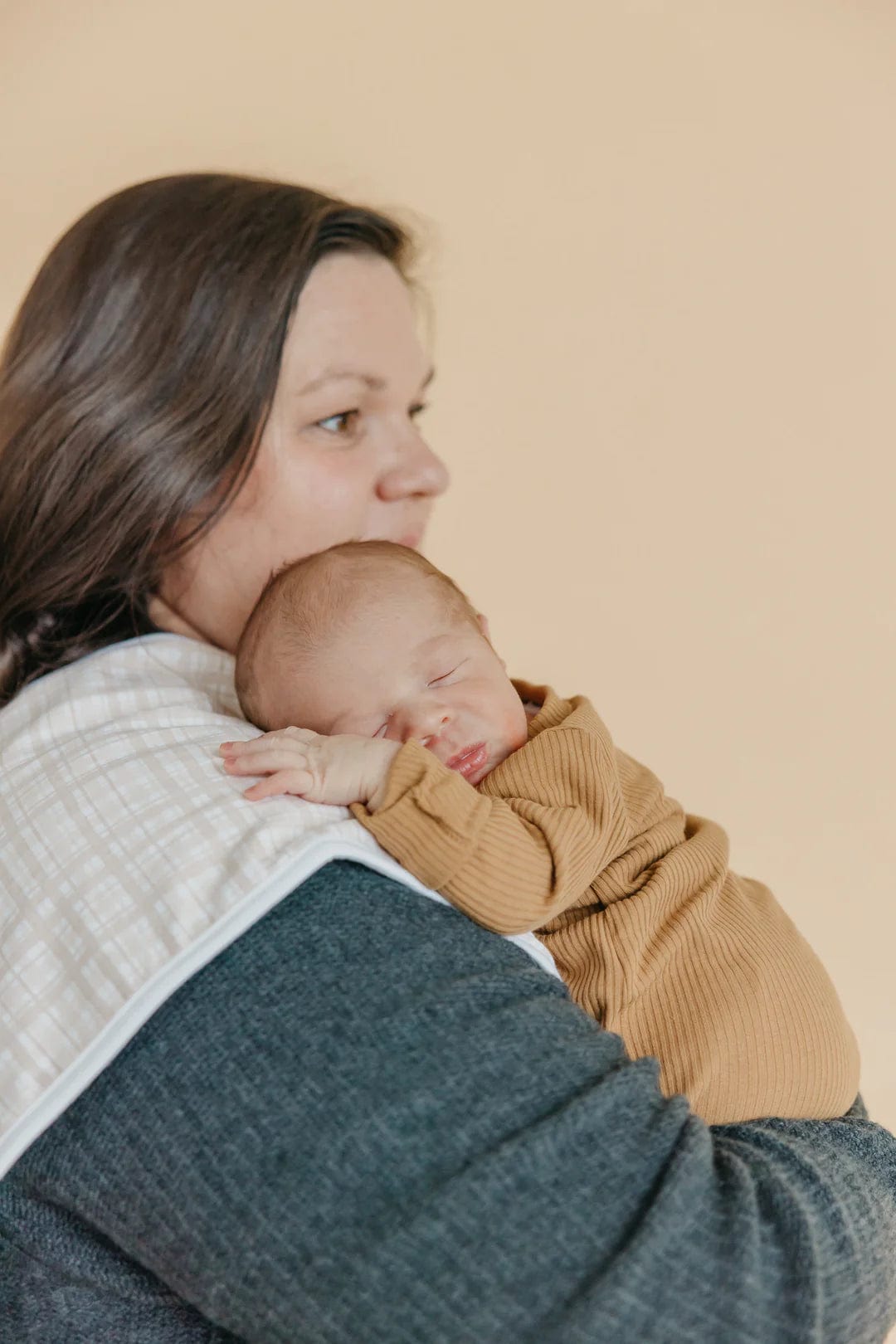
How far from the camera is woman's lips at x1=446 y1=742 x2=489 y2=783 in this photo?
1188 millimetres

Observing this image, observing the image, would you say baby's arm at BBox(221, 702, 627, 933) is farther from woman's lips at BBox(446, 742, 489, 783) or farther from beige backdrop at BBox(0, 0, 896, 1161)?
beige backdrop at BBox(0, 0, 896, 1161)

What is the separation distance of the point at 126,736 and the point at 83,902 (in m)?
0.16

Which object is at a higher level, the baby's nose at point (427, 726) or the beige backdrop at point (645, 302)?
the beige backdrop at point (645, 302)

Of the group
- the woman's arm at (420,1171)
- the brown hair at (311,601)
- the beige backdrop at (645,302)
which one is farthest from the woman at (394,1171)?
the beige backdrop at (645,302)

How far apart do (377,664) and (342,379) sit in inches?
15.8

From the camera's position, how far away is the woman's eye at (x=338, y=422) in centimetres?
143

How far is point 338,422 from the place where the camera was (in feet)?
4.77

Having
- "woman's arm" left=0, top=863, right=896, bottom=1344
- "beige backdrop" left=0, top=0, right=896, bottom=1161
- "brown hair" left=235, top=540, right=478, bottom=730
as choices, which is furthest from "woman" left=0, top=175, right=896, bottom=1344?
"beige backdrop" left=0, top=0, right=896, bottom=1161

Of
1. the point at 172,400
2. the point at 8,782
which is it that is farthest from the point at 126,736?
the point at 172,400

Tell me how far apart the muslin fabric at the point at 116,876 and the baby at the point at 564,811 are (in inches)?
2.6

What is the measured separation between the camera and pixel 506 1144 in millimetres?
779

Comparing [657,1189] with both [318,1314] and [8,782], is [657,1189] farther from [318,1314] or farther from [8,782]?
[8,782]

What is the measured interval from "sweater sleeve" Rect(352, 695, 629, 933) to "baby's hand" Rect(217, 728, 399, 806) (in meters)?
0.02

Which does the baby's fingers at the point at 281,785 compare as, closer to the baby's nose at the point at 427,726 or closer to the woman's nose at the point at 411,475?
the baby's nose at the point at 427,726
